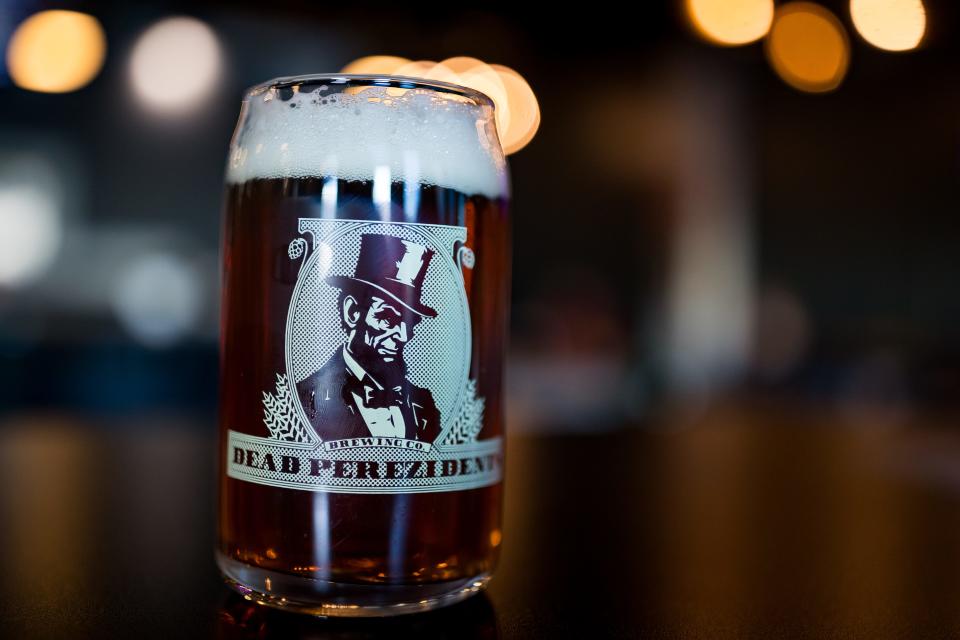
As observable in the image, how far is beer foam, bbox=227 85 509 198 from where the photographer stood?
17.9 inches

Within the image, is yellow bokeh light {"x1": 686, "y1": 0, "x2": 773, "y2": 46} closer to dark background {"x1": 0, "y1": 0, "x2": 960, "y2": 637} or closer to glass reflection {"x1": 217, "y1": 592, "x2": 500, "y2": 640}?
dark background {"x1": 0, "y1": 0, "x2": 960, "y2": 637}

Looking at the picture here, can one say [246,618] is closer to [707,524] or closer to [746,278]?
[707,524]

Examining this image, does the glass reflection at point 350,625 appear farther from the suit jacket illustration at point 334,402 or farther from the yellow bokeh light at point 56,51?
the yellow bokeh light at point 56,51

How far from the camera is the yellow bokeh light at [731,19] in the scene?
10.4 feet

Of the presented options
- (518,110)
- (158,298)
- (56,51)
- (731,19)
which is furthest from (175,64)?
(731,19)

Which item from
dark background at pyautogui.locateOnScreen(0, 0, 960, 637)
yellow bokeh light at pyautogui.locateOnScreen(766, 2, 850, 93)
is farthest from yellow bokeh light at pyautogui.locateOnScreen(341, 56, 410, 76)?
yellow bokeh light at pyautogui.locateOnScreen(766, 2, 850, 93)

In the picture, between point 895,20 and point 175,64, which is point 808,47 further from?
point 895,20

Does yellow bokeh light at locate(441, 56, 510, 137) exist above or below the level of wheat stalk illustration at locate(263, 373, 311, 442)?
above

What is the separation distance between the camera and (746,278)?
482 centimetres

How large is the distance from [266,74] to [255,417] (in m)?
3.57

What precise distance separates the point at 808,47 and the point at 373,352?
3.72 meters

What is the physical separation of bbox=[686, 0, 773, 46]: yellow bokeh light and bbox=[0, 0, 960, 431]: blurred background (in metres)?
0.02

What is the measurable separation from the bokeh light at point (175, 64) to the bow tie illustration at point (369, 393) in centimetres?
→ 347

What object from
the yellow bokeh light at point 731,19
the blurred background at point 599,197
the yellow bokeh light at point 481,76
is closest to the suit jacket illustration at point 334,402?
the blurred background at point 599,197
